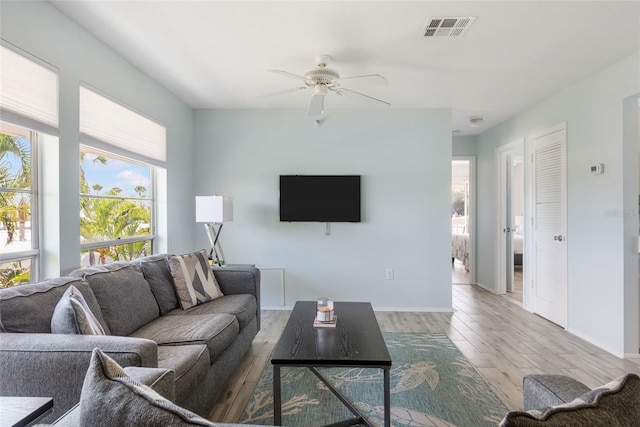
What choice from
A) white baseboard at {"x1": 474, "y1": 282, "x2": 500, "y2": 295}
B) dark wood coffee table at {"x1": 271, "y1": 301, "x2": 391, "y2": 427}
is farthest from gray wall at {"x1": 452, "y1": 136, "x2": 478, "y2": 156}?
dark wood coffee table at {"x1": 271, "y1": 301, "x2": 391, "y2": 427}

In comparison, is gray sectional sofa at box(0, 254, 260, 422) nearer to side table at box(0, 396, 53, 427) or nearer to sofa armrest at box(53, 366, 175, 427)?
sofa armrest at box(53, 366, 175, 427)

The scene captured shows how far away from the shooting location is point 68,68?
2.25m

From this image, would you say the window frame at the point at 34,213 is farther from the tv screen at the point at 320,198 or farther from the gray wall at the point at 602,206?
the gray wall at the point at 602,206

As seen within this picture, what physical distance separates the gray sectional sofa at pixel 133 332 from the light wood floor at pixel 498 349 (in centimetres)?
17

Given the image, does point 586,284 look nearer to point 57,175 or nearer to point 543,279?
point 543,279

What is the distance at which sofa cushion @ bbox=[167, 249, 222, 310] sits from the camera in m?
2.65

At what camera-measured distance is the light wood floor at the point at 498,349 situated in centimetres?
230

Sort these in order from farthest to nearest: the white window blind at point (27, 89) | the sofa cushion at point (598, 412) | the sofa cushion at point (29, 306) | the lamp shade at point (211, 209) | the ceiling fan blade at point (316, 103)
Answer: the lamp shade at point (211, 209) → the ceiling fan blade at point (316, 103) → the white window blind at point (27, 89) → the sofa cushion at point (29, 306) → the sofa cushion at point (598, 412)

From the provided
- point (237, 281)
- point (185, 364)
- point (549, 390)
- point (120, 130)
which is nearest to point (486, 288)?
point (237, 281)

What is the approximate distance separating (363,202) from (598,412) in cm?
360

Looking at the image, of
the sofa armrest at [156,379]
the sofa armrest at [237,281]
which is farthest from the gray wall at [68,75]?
the sofa armrest at [156,379]

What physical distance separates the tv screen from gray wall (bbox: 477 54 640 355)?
91.3 inches

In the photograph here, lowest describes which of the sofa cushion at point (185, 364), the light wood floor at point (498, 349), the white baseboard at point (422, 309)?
the light wood floor at point (498, 349)

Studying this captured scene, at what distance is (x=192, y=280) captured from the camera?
2740 mm
